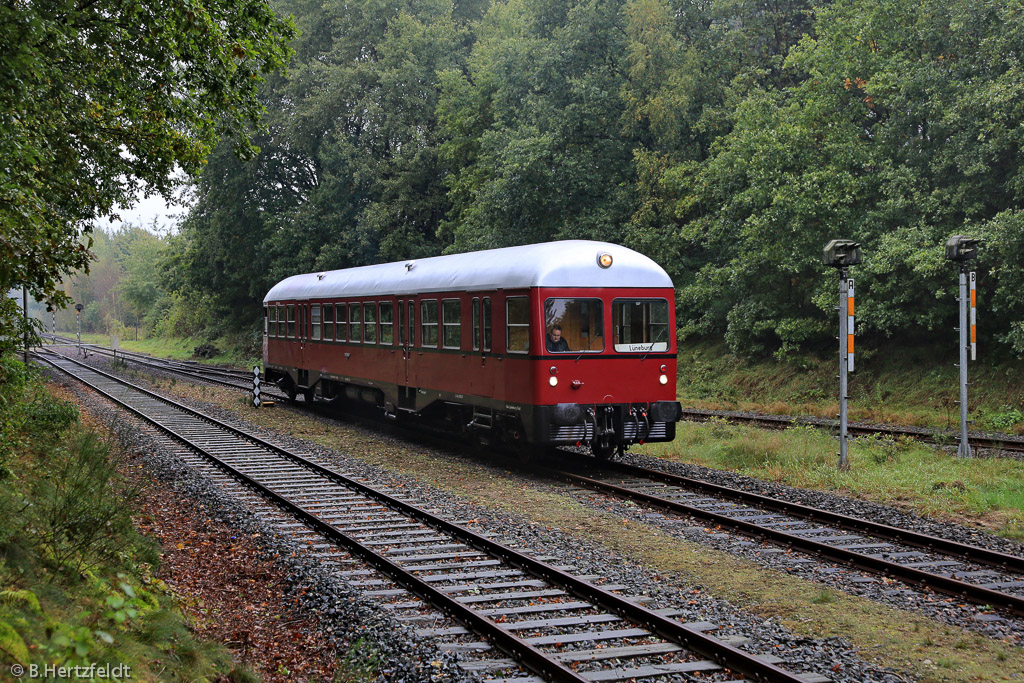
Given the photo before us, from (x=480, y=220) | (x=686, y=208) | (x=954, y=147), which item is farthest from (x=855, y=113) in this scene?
(x=480, y=220)

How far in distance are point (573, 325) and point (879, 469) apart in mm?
5108

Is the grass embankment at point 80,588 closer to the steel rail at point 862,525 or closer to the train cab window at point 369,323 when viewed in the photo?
the steel rail at point 862,525

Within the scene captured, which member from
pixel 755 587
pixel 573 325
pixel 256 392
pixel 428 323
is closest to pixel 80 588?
pixel 755 587

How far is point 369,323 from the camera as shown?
19.1 metres

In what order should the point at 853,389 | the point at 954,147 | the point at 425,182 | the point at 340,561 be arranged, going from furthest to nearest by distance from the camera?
the point at 425,182 → the point at 853,389 → the point at 954,147 → the point at 340,561

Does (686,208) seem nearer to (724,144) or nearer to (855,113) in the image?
(724,144)

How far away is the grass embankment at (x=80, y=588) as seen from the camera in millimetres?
4363

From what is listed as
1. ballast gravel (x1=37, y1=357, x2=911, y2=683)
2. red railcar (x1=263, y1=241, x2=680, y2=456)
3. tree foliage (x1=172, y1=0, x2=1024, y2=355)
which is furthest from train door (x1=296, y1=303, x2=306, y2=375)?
ballast gravel (x1=37, y1=357, x2=911, y2=683)

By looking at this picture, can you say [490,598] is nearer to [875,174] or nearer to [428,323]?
[428,323]

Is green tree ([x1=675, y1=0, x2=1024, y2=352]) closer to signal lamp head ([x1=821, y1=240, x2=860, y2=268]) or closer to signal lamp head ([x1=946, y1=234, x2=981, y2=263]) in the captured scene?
signal lamp head ([x1=946, y1=234, x2=981, y2=263])

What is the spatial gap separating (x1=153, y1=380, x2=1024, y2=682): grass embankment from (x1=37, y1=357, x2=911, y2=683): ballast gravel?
19 cm

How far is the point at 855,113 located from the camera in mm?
24094

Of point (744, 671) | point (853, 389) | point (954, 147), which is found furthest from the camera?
point (853, 389)

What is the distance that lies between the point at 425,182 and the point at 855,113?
2192 cm
